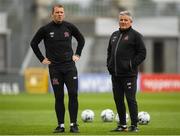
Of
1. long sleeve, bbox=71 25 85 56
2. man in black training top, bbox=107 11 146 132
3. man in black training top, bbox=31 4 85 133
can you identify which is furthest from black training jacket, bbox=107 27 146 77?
man in black training top, bbox=31 4 85 133

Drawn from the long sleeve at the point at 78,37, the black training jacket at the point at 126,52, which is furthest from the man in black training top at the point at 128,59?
the long sleeve at the point at 78,37

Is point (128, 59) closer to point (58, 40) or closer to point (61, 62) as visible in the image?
point (61, 62)

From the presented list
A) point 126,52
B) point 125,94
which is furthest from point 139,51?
point 125,94

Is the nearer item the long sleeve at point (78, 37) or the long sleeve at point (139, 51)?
the long sleeve at point (139, 51)

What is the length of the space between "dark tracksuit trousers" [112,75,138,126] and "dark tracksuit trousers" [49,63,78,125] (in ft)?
2.86

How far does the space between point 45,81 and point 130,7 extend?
9.50 metres

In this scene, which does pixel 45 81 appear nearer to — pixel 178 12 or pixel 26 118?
pixel 178 12

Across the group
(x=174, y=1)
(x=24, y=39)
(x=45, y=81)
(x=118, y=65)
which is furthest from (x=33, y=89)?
(x=118, y=65)

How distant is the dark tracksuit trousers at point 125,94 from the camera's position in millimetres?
16047

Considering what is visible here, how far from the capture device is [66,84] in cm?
1603

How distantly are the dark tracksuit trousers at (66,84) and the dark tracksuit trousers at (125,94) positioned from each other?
0.87 m

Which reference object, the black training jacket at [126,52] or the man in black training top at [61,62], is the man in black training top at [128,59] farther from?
the man in black training top at [61,62]

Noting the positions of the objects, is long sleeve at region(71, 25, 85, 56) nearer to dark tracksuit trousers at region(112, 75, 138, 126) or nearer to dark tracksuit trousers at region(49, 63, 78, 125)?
dark tracksuit trousers at region(49, 63, 78, 125)

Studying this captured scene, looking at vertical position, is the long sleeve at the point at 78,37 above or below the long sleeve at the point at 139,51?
above
